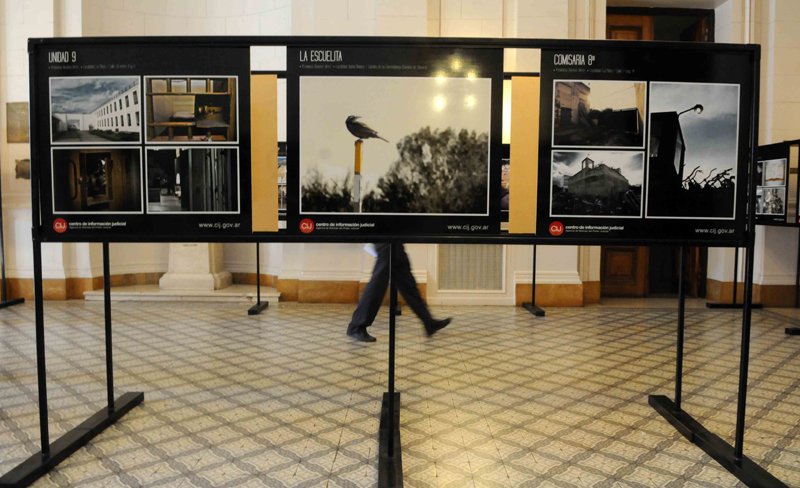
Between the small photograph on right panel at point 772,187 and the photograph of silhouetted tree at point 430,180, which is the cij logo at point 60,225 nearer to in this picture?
the photograph of silhouetted tree at point 430,180

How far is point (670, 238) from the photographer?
10.2ft

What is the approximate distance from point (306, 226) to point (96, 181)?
113cm

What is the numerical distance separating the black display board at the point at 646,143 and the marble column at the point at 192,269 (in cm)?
700

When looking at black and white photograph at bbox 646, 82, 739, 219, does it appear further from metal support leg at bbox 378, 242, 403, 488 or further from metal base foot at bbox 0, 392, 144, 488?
metal base foot at bbox 0, 392, 144, 488

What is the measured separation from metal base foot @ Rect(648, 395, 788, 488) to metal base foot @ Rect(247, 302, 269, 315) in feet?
16.6

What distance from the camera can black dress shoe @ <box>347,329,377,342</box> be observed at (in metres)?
6.24

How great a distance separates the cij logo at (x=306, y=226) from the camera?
3.04 metres

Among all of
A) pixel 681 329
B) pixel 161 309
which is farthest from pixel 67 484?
pixel 161 309

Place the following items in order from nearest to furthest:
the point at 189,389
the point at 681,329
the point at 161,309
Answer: the point at 681,329 < the point at 189,389 < the point at 161,309

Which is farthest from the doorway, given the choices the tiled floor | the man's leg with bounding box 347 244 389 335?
the man's leg with bounding box 347 244 389 335

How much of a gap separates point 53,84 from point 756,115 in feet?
11.9

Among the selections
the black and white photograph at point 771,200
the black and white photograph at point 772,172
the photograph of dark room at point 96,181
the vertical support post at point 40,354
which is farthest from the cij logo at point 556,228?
the black and white photograph at point 771,200

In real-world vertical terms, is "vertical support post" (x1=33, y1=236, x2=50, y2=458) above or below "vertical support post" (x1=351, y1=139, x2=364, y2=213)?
below

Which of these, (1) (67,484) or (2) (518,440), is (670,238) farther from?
(1) (67,484)
